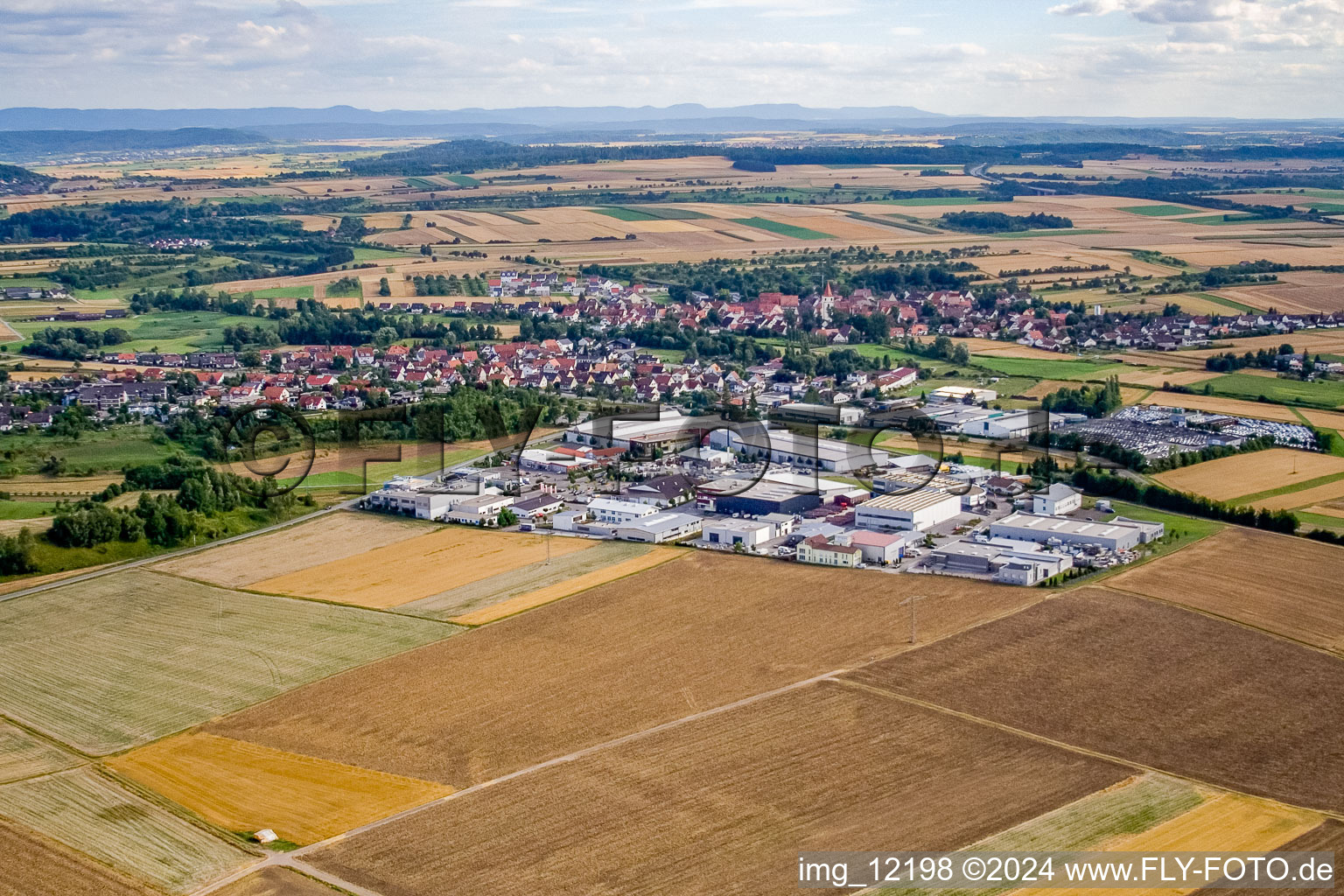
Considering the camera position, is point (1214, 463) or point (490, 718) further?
point (1214, 463)

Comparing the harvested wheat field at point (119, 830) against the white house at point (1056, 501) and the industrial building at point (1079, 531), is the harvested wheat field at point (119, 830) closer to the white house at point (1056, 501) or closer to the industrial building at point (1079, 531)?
the industrial building at point (1079, 531)

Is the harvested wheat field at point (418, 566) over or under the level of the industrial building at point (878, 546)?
under

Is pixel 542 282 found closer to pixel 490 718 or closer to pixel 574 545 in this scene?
pixel 574 545

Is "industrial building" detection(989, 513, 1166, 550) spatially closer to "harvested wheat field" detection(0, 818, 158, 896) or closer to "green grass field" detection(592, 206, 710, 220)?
"harvested wheat field" detection(0, 818, 158, 896)

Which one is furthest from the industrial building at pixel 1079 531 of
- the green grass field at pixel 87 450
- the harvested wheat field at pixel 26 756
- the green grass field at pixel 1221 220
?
the green grass field at pixel 1221 220

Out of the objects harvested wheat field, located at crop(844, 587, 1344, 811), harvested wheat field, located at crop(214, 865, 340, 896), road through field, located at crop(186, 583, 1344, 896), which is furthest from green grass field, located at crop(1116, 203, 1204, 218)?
harvested wheat field, located at crop(214, 865, 340, 896)

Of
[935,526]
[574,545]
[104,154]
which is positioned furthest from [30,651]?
[104,154]
